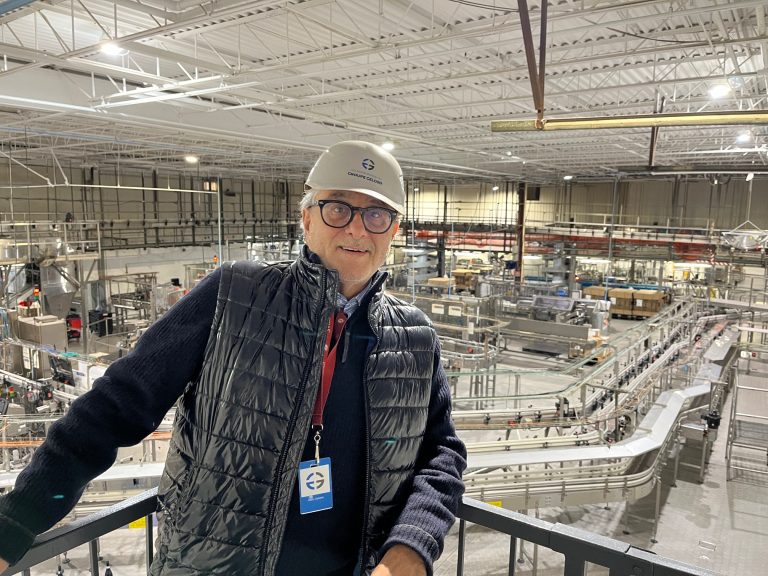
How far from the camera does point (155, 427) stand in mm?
1115

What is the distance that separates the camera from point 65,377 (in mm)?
8438

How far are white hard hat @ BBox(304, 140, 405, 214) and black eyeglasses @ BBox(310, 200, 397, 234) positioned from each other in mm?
33

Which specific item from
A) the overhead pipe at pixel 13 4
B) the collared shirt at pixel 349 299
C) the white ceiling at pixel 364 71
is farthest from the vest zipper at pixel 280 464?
the white ceiling at pixel 364 71

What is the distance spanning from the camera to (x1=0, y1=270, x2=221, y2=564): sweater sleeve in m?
1.00

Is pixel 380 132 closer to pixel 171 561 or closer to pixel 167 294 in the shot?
pixel 167 294

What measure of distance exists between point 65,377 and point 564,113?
9.84 meters

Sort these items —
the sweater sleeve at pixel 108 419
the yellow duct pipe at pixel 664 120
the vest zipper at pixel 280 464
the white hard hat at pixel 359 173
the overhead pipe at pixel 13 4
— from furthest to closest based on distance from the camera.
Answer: the overhead pipe at pixel 13 4 < the yellow duct pipe at pixel 664 120 < the white hard hat at pixel 359 173 < the vest zipper at pixel 280 464 < the sweater sleeve at pixel 108 419

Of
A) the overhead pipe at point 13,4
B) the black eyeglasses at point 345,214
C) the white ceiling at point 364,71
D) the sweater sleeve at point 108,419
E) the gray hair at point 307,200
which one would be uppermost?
the white ceiling at point 364,71

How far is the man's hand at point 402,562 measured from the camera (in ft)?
3.66

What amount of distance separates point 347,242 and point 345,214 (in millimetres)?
66

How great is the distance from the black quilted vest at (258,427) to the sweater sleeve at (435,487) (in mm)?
55

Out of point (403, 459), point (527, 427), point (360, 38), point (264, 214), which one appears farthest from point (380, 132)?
point (264, 214)

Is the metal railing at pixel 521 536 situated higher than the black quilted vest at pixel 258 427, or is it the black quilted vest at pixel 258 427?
the black quilted vest at pixel 258 427

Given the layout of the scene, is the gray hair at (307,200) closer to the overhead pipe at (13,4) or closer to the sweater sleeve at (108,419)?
the sweater sleeve at (108,419)
